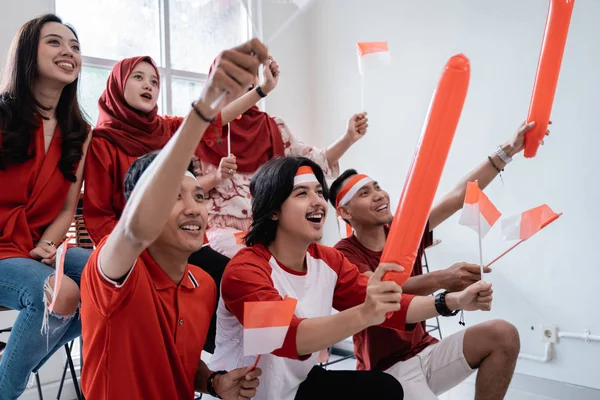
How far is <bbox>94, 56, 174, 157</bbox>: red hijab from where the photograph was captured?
196cm

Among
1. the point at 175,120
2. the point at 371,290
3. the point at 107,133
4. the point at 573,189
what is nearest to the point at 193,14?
the point at 175,120

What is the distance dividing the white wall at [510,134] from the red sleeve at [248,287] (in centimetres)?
218

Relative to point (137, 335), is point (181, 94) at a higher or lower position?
higher

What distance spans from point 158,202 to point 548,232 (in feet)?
9.00

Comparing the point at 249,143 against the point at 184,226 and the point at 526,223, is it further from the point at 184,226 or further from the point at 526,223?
the point at 526,223

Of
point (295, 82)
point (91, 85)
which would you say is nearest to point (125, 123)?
point (91, 85)

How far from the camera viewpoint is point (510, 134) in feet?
10.7

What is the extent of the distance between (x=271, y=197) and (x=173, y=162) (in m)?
0.80

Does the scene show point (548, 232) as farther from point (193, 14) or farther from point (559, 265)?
point (193, 14)

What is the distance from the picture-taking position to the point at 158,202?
2.81ft

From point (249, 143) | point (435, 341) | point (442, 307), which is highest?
point (249, 143)

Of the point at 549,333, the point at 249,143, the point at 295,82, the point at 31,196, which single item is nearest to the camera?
the point at 31,196

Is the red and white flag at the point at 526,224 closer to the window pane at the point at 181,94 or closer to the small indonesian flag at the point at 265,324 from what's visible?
the small indonesian flag at the point at 265,324

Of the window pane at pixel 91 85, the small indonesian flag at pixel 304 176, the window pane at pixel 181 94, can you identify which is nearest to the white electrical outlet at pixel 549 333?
the small indonesian flag at pixel 304 176
